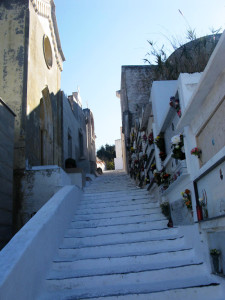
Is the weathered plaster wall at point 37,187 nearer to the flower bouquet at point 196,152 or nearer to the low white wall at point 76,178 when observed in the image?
the low white wall at point 76,178

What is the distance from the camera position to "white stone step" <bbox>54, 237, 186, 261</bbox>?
4660 mm

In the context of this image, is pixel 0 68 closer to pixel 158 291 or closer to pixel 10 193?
pixel 10 193

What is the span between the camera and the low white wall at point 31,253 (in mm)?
2956

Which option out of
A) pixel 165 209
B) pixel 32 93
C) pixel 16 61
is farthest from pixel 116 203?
pixel 16 61

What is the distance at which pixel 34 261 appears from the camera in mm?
3674

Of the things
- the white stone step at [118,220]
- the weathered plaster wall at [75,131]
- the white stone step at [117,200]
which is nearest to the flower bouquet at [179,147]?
the white stone step at [118,220]

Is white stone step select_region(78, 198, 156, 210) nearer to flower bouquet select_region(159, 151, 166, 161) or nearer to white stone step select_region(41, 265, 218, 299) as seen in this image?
flower bouquet select_region(159, 151, 166, 161)

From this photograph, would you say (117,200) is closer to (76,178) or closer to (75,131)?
(76,178)

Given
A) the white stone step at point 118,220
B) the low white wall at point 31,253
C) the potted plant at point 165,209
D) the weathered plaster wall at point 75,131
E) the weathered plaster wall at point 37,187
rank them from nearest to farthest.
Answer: the low white wall at point 31,253 < the white stone step at point 118,220 < the potted plant at point 165,209 < the weathered plaster wall at point 37,187 < the weathered plaster wall at point 75,131

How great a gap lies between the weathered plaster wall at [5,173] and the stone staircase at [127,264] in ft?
5.15

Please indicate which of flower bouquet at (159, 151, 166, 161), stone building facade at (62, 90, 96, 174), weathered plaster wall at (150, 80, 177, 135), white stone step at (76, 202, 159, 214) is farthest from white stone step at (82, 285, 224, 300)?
stone building facade at (62, 90, 96, 174)

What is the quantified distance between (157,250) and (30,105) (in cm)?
617

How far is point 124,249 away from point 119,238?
1.46 feet

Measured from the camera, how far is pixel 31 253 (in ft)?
11.8
